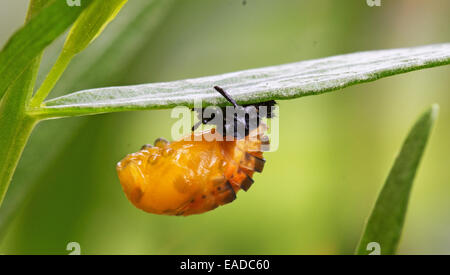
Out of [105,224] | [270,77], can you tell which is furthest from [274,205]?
[270,77]

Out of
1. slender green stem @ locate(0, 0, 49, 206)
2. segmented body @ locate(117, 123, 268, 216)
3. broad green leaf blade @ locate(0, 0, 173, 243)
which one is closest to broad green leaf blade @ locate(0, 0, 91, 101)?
slender green stem @ locate(0, 0, 49, 206)

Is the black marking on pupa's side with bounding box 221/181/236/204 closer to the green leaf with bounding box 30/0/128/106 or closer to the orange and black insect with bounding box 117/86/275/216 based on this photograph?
the orange and black insect with bounding box 117/86/275/216

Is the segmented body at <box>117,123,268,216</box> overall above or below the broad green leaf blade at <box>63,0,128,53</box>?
below

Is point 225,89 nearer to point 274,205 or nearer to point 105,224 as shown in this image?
point 105,224

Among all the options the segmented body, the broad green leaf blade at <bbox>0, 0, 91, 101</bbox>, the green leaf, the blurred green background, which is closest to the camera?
the broad green leaf blade at <bbox>0, 0, 91, 101</bbox>

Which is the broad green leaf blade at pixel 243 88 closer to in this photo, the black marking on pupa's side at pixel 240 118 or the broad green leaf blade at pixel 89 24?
the broad green leaf blade at pixel 89 24

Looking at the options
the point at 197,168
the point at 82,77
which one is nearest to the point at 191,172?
the point at 197,168
